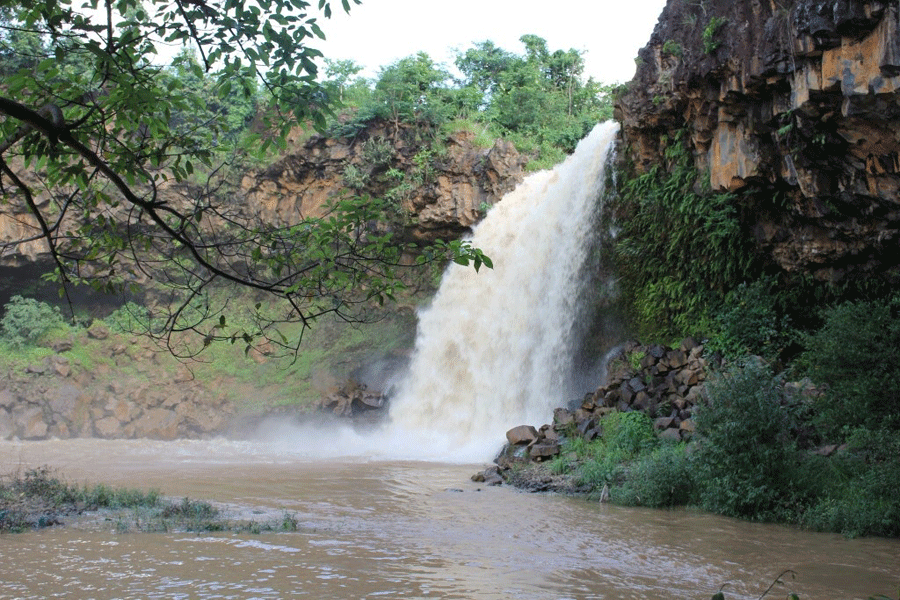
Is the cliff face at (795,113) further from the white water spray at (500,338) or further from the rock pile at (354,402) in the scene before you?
the rock pile at (354,402)

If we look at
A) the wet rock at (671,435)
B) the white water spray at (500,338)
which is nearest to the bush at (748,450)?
the wet rock at (671,435)

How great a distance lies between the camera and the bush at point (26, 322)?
23891 mm

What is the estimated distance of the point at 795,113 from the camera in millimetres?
10820

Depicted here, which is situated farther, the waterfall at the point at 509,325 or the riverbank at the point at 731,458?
the waterfall at the point at 509,325

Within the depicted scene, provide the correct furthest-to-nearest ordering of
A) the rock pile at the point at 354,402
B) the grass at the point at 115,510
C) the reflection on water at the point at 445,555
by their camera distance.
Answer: the rock pile at the point at 354,402, the grass at the point at 115,510, the reflection on water at the point at 445,555

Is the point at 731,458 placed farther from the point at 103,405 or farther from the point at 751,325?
the point at 103,405

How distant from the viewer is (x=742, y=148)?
503 inches

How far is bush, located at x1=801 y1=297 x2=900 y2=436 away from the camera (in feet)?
32.1

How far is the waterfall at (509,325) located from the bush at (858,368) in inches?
277

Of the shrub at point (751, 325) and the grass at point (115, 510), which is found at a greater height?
the shrub at point (751, 325)

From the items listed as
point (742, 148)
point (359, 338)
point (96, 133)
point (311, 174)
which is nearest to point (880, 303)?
point (742, 148)

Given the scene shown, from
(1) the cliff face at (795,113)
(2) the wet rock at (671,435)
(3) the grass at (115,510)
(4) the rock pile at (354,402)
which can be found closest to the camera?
(3) the grass at (115,510)

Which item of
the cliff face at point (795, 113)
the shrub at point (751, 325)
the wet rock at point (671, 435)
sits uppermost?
the cliff face at point (795, 113)

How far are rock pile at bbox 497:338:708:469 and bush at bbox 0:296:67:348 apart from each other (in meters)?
17.1
